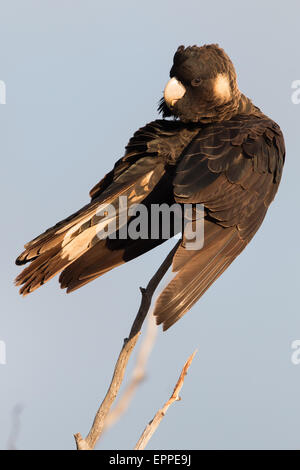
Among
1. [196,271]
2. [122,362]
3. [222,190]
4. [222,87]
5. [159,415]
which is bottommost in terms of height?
[159,415]

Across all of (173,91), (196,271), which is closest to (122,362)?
(196,271)

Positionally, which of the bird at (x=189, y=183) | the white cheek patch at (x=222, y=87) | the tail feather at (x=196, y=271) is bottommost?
the tail feather at (x=196, y=271)

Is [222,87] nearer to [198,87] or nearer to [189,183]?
[198,87]

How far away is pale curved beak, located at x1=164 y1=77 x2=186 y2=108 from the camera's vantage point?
4.48 meters

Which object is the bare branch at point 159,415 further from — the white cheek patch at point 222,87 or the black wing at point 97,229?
the white cheek patch at point 222,87

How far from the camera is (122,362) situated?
3.39 meters

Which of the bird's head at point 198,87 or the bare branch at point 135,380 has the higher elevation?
the bird's head at point 198,87

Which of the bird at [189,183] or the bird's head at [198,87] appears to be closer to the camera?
the bird at [189,183]

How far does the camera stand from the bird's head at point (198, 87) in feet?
14.8

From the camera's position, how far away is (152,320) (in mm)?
3334

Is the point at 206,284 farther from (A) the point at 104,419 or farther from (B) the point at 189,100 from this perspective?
(B) the point at 189,100

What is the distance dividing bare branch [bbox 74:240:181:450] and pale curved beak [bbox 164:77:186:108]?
1077 mm

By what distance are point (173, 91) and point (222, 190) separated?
814 millimetres

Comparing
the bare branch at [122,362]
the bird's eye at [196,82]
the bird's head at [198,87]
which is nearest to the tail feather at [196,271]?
the bare branch at [122,362]
